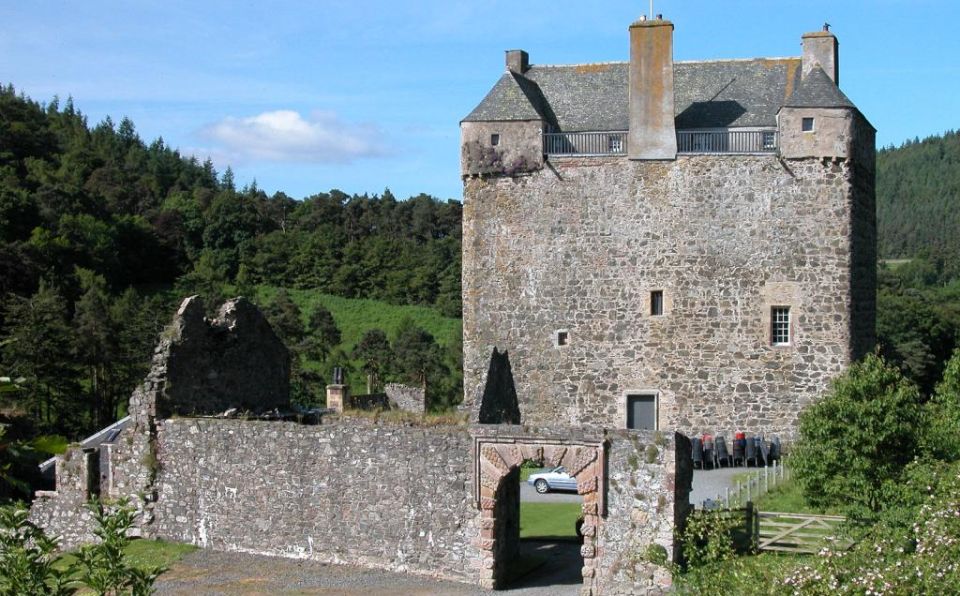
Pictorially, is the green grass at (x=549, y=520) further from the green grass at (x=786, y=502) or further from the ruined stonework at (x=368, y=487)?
the green grass at (x=786, y=502)

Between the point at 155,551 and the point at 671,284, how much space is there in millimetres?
15184

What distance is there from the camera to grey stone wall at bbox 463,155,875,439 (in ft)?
93.2

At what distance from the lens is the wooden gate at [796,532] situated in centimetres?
1691

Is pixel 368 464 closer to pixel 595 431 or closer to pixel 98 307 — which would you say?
pixel 595 431

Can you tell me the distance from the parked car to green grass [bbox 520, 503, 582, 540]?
219 cm

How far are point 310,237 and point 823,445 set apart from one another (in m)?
68.5

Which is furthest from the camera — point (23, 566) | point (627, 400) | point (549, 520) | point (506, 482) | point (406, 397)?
point (406, 397)

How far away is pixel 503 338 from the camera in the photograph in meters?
30.1

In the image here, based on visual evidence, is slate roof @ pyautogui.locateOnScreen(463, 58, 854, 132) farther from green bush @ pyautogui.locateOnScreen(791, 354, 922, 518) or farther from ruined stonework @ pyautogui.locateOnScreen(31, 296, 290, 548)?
green bush @ pyautogui.locateOnScreen(791, 354, 922, 518)

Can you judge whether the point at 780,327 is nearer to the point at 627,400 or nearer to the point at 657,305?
the point at 657,305

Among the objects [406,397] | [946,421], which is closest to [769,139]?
[946,421]

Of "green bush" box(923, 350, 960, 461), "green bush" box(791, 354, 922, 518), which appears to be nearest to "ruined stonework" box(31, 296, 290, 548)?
"green bush" box(791, 354, 922, 518)

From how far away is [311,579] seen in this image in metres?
17.5

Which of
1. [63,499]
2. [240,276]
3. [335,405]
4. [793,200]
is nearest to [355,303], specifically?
[240,276]
